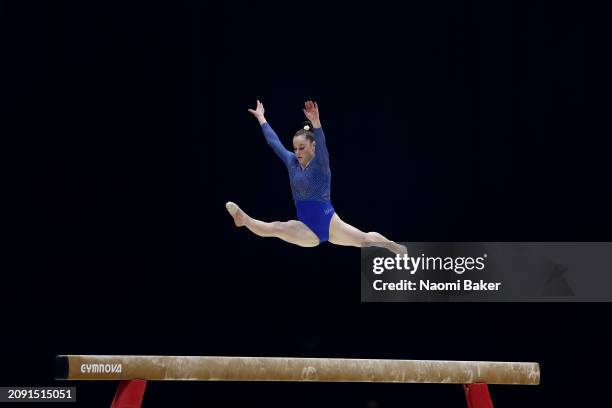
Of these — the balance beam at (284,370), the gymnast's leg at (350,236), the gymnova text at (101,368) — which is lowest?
the balance beam at (284,370)

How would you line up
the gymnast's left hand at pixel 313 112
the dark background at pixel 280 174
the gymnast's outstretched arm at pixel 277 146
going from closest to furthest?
the gymnast's left hand at pixel 313 112, the gymnast's outstretched arm at pixel 277 146, the dark background at pixel 280 174

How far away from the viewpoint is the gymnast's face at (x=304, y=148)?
665cm

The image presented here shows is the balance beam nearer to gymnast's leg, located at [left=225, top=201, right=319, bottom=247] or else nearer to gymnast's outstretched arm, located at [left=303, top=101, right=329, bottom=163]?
gymnast's leg, located at [left=225, top=201, right=319, bottom=247]

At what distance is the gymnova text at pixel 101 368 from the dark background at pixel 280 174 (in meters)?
2.08

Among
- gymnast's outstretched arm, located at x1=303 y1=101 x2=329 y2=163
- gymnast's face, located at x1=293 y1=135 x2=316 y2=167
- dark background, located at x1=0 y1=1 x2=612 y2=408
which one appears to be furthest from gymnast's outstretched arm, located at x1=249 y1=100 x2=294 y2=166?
dark background, located at x1=0 y1=1 x2=612 y2=408

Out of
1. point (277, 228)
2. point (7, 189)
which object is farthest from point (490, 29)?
point (7, 189)

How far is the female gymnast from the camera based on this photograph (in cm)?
656

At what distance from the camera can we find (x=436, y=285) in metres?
8.34

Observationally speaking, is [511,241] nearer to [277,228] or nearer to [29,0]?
[277,228]

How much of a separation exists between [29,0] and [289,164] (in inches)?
111

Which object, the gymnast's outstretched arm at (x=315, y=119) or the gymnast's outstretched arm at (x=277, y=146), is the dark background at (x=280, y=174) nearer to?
the gymnast's outstretched arm at (x=277, y=146)

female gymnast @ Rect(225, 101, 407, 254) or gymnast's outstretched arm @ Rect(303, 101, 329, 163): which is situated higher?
gymnast's outstretched arm @ Rect(303, 101, 329, 163)

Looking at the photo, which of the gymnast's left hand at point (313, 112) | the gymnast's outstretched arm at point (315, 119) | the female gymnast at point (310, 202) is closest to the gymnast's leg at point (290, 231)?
the female gymnast at point (310, 202)

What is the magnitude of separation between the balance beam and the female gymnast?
112 cm
